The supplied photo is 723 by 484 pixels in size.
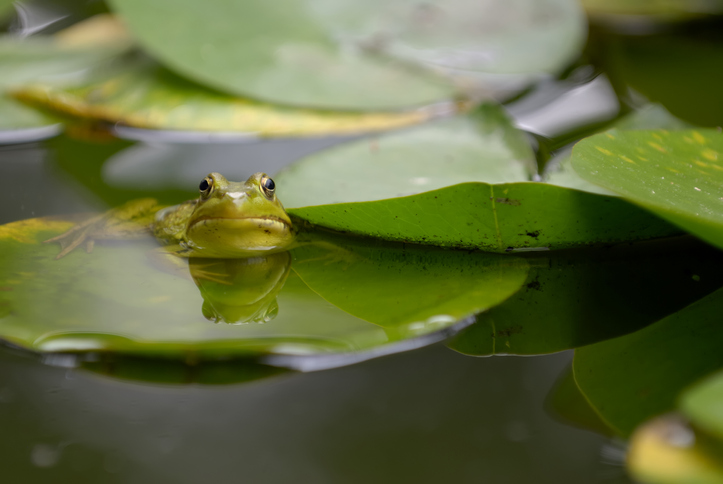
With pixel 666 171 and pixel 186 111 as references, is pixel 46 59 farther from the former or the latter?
pixel 666 171

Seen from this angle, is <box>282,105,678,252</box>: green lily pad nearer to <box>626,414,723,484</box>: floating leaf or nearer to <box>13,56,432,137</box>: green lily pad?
<box>13,56,432,137</box>: green lily pad

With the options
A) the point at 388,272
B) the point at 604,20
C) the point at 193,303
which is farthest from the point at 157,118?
the point at 604,20

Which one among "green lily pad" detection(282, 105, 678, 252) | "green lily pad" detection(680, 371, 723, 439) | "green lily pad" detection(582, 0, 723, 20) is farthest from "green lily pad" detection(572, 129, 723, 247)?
"green lily pad" detection(582, 0, 723, 20)

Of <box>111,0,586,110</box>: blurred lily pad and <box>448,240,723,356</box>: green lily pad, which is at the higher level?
<box>111,0,586,110</box>: blurred lily pad

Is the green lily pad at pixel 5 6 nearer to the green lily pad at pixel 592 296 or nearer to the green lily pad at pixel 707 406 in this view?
the green lily pad at pixel 592 296

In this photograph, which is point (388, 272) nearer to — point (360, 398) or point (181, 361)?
point (360, 398)
